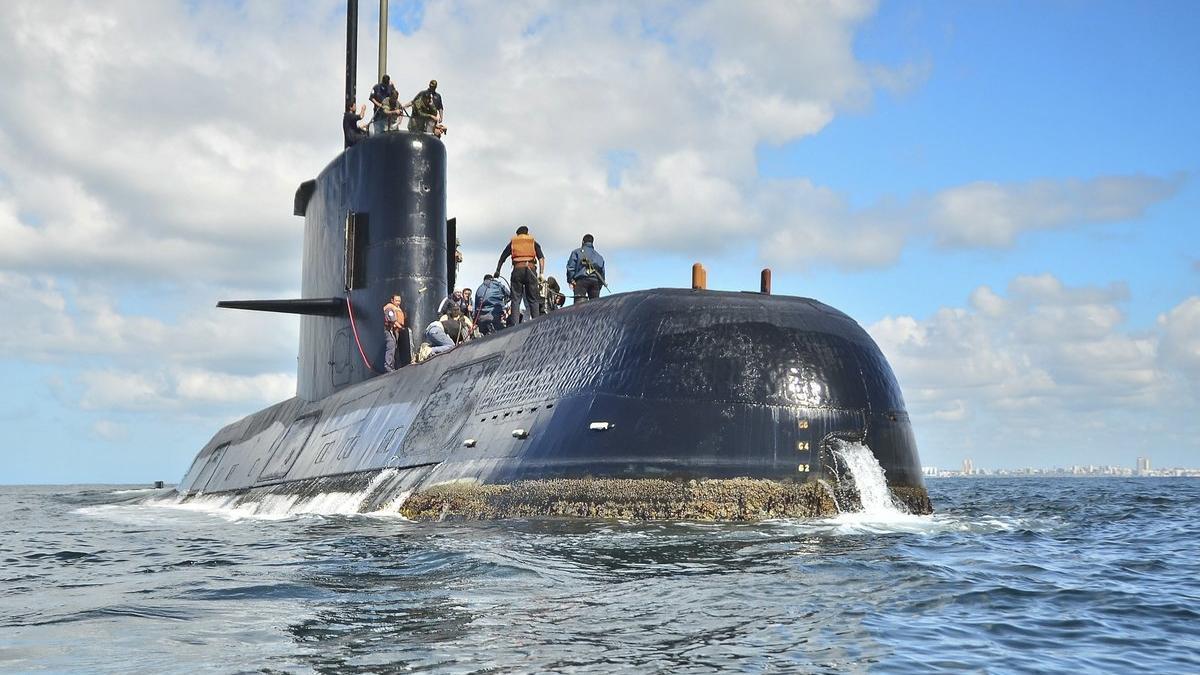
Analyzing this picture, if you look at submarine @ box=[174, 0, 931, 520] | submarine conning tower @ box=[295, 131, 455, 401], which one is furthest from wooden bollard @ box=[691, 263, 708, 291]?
submarine conning tower @ box=[295, 131, 455, 401]

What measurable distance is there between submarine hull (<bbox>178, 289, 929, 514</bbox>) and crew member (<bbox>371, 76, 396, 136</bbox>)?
5875 millimetres

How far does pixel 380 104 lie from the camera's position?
18781mm

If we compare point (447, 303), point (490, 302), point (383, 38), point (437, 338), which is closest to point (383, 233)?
point (447, 303)

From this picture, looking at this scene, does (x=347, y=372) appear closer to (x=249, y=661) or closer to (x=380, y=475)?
(x=380, y=475)

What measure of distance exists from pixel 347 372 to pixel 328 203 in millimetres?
2989

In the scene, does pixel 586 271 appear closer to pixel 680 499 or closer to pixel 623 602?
pixel 680 499

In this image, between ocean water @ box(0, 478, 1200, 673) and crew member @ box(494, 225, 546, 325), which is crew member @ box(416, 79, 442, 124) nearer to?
crew member @ box(494, 225, 546, 325)

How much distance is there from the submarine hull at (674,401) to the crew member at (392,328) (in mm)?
3786

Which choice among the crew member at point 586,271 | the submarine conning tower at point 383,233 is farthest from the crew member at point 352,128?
the crew member at point 586,271

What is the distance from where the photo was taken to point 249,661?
Result: 527 centimetres

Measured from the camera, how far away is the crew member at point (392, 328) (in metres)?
18.0

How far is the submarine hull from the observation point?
444 inches

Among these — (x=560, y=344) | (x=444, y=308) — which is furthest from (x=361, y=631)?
(x=444, y=308)

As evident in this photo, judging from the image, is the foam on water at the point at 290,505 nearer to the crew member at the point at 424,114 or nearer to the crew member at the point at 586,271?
the crew member at the point at 586,271
